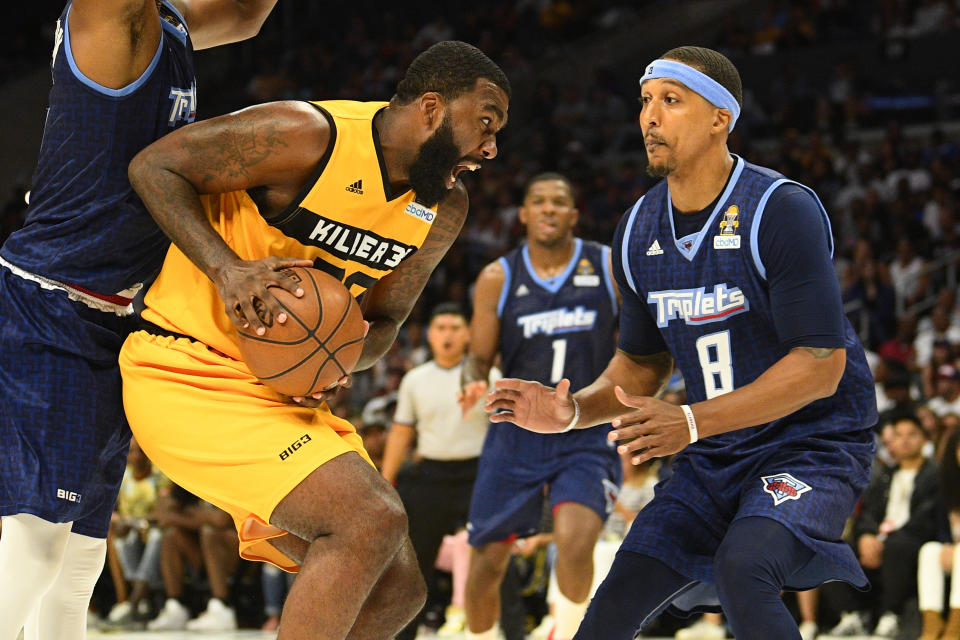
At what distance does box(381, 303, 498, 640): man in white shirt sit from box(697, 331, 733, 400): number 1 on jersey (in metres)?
3.30

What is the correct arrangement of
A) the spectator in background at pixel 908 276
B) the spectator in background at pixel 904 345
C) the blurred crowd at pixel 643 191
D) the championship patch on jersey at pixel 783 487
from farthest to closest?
the spectator in background at pixel 908 276 < the spectator in background at pixel 904 345 < the blurred crowd at pixel 643 191 < the championship patch on jersey at pixel 783 487

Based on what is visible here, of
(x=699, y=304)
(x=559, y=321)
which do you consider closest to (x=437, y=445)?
(x=559, y=321)

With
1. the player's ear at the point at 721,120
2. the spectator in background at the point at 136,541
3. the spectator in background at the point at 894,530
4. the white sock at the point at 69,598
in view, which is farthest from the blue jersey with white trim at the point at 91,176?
the spectator in background at the point at 136,541

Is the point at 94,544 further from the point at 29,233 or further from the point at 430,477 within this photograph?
the point at 430,477

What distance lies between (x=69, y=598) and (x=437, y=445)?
4233 mm

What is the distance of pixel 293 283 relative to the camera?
123 inches

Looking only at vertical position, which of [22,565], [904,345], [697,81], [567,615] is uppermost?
[697,81]

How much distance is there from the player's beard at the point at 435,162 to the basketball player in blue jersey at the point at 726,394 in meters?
0.65

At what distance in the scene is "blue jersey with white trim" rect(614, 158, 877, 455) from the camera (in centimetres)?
346

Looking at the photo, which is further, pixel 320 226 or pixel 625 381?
pixel 625 381

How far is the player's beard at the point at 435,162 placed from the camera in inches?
137

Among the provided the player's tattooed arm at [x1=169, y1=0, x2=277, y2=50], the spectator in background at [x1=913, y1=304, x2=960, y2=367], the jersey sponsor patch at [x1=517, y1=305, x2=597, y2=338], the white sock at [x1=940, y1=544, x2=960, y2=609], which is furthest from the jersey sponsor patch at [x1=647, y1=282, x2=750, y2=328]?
the spectator in background at [x1=913, y1=304, x2=960, y2=367]

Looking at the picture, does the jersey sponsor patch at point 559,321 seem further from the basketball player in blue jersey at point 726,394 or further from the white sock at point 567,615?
the basketball player in blue jersey at point 726,394

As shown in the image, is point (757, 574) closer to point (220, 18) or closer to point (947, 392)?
point (220, 18)
